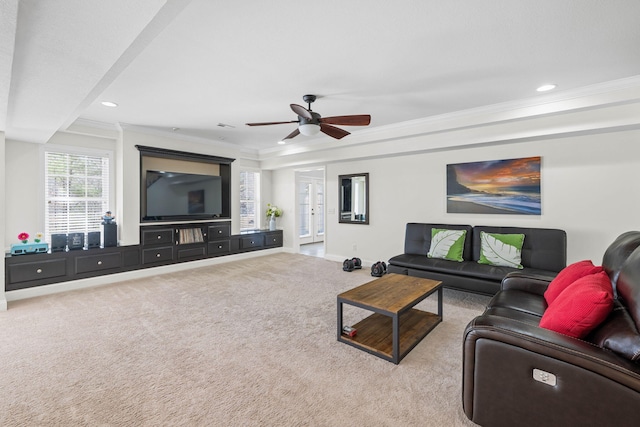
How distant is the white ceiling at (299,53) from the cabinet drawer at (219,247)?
9.43ft

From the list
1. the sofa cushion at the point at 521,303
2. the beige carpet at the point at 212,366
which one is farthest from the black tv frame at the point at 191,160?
the sofa cushion at the point at 521,303

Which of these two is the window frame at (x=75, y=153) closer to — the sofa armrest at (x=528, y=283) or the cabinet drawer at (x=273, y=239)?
the cabinet drawer at (x=273, y=239)

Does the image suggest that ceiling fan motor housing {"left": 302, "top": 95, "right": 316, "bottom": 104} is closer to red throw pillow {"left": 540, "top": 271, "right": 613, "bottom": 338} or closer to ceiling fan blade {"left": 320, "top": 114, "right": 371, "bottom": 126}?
ceiling fan blade {"left": 320, "top": 114, "right": 371, "bottom": 126}

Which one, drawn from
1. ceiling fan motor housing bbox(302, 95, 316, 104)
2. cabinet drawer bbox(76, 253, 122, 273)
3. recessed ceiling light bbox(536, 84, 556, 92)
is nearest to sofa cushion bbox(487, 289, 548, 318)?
recessed ceiling light bbox(536, 84, 556, 92)

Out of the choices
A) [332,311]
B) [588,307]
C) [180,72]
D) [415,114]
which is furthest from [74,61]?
[415,114]

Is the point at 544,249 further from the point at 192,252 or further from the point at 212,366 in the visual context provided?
the point at 192,252

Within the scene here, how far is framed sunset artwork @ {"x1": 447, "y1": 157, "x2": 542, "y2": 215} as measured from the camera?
4008 millimetres

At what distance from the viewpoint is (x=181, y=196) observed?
215 inches

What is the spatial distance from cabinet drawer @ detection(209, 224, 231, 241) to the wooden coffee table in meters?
3.98

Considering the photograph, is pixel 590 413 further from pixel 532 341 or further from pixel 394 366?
pixel 394 366

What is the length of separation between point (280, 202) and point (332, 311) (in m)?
4.53

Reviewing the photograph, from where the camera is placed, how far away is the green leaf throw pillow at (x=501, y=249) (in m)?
3.62

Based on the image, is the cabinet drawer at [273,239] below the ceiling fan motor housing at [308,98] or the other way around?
below

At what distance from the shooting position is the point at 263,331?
283cm
